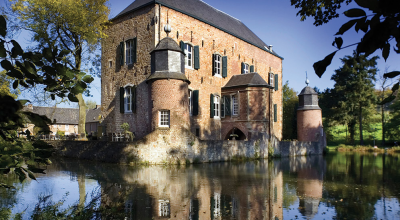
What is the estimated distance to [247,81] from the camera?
2205cm

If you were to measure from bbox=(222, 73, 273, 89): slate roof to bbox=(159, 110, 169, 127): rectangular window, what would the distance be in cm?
738

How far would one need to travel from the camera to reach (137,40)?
20062 millimetres

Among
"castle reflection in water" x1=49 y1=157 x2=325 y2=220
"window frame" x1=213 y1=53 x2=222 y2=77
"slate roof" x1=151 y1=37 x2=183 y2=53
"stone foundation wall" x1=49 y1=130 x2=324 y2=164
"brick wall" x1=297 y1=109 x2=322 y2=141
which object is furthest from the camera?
"brick wall" x1=297 y1=109 x2=322 y2=141

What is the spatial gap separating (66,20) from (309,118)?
2060 cm

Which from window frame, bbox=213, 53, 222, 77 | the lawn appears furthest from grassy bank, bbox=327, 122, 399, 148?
window frame, bbox=213, 53, 222, 77

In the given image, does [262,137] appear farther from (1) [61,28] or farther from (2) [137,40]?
(1) [61,28]

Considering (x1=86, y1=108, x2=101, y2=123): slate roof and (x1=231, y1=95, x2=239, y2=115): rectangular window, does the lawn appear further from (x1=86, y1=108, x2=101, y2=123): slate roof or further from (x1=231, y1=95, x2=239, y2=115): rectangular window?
(x1=86, y1=108, x2=101, y2=123): slate roof

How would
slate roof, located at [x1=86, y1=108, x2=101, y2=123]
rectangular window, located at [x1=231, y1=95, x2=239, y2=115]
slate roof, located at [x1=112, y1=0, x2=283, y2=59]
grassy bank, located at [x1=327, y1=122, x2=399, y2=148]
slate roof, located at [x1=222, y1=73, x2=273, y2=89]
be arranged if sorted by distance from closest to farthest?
1. slate roof, located at [x1=112, y1=0, x2=283, y2=59]
2. slate roof, located at [x1=222, y1=73, x2=273, y2=89]
3. rectangular window, located at [x1=231, y1=95, x2=239, y2=115]
4. grassy bank, located at [x1=327, y1=122, x2=399, y2=148]
5. slate roof, located at [x1=86, y1=108, x2=101, y2=123]

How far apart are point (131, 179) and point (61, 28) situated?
46.5 ft

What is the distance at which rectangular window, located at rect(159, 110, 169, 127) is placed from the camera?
53.8 ft

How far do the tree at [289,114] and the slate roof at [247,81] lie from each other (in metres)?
15.9

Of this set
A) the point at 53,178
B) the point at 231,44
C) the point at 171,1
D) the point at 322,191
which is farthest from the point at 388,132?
the point at 53,178

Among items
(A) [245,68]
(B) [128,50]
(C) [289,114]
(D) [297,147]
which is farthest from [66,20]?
(C) [289,114]

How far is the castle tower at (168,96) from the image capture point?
53.4 feet
